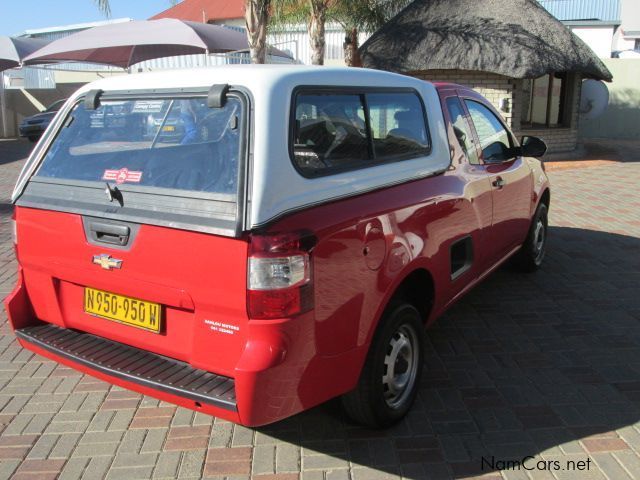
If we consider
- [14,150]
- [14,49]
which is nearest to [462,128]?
[14,49]

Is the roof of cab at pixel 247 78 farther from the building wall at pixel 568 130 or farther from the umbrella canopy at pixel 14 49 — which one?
the umbrella canopy at pixel 14 49

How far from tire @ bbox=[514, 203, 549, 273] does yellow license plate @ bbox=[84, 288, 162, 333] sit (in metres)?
3.93

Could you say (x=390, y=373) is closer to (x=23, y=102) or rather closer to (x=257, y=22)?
(x=257, y=22)

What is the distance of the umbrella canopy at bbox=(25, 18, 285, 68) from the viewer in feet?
47.5

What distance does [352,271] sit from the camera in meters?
2.77

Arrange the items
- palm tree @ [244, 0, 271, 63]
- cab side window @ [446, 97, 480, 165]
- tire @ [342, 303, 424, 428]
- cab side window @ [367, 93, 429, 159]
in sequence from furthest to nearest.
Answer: palm tree @ [244, 0, 271, 63] → cab side window @ [446, 97, 480, 165] → cab side window @ [367, 93, 429, 159] → tire @ [342, 303, 424, 428]

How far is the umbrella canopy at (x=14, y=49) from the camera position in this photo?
1755 cm

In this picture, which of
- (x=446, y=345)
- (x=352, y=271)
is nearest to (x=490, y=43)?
(x=446, y=345)

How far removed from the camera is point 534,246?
5832 millimetres

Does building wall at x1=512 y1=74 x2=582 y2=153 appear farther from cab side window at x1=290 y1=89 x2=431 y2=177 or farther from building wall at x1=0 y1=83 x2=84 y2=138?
building wall at x1=0 y1=83 x2=84 y2=138

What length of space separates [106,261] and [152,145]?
610mm

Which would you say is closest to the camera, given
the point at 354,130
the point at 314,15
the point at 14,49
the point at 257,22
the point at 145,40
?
the point at 354,130

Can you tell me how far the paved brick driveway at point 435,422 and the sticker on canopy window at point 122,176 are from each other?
53.6 inches

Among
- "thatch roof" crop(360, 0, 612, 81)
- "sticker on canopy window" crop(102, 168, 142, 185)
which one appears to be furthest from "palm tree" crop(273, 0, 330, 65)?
"sticker on canopy window" crop(102, 168, 142, 185)
